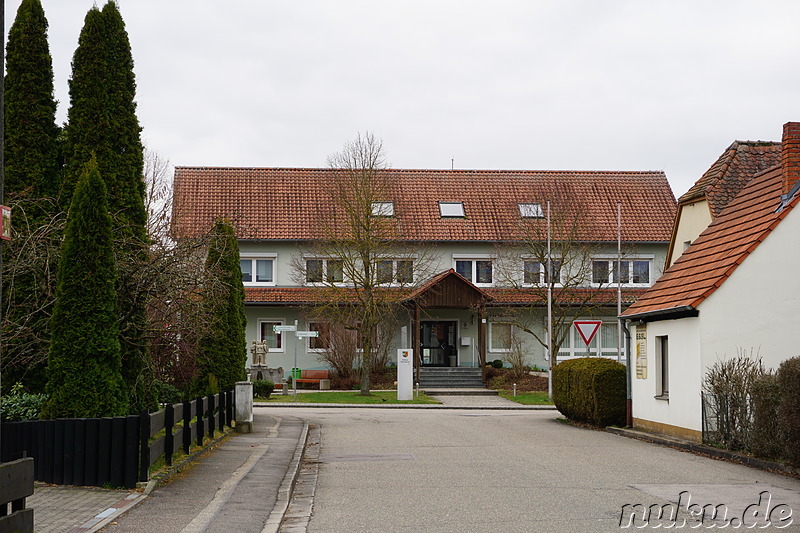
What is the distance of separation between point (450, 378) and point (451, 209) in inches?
377

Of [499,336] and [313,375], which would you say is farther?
[499,336]

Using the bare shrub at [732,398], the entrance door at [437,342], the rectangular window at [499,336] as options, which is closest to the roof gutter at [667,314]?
the bare shrub at [732,398]

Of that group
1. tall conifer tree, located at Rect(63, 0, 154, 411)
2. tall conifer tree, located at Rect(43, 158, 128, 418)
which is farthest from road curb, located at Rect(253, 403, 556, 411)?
tall conifer tree, located at Rect(43, 158, 128, 418)

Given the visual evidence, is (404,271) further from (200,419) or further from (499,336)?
(200,419)

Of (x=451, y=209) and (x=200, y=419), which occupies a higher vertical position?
(x=451, y=209)

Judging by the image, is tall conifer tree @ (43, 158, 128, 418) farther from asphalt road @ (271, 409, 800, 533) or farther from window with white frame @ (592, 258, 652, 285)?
window with white frame @ (592, 258, 652, 285)

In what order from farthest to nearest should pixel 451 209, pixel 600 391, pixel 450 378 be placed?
pixel 451 209, pixel 450 378, pixel 600 391

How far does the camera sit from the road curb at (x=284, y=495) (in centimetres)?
992

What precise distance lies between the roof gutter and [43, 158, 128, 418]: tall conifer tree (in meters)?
11.6

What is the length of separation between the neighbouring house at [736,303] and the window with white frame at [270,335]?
27.5 meters

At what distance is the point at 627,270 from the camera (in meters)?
47.9

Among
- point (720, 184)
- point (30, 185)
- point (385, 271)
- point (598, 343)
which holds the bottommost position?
point (598, 343)

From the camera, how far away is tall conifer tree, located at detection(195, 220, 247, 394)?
73.8 feet

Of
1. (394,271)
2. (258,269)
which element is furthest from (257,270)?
(394,271)
